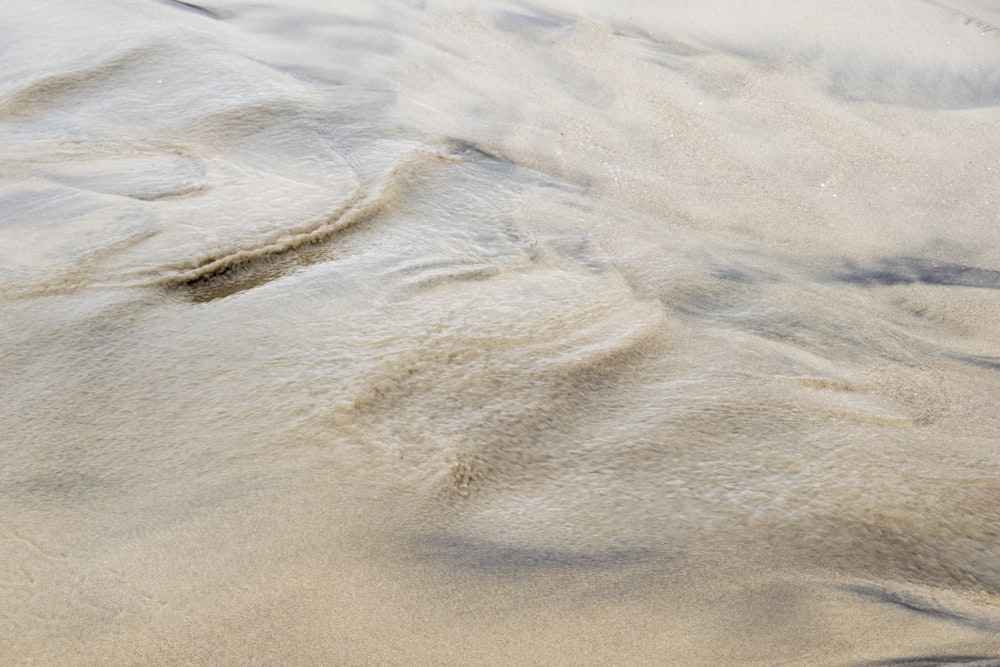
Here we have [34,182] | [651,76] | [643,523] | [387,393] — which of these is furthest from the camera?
[651,76]

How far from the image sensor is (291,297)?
2297 mm

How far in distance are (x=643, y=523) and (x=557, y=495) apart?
0.56 feet

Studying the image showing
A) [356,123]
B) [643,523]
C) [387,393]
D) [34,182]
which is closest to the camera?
[643,523]

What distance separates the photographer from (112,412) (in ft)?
6.30

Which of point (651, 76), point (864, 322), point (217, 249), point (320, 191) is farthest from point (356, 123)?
point (864, 322)

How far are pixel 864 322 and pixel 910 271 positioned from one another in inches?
16.0

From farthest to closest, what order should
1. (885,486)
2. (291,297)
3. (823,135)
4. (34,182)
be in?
(823,135) < (34,182) < (291,297) < (885,486)

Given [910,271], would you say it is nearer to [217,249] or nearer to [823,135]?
[823,135]

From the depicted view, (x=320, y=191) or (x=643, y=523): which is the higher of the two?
(x=320, y=191)

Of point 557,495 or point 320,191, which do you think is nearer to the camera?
point 557,495

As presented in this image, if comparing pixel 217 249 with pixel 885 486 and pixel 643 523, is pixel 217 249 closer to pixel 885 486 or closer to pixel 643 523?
pixel 643 523

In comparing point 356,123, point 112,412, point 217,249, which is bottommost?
point 112,412

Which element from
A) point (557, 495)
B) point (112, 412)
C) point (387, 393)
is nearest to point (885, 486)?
point (557, 495)

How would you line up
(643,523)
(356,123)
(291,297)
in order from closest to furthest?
(643,523)
(291,297)
(356,123)
